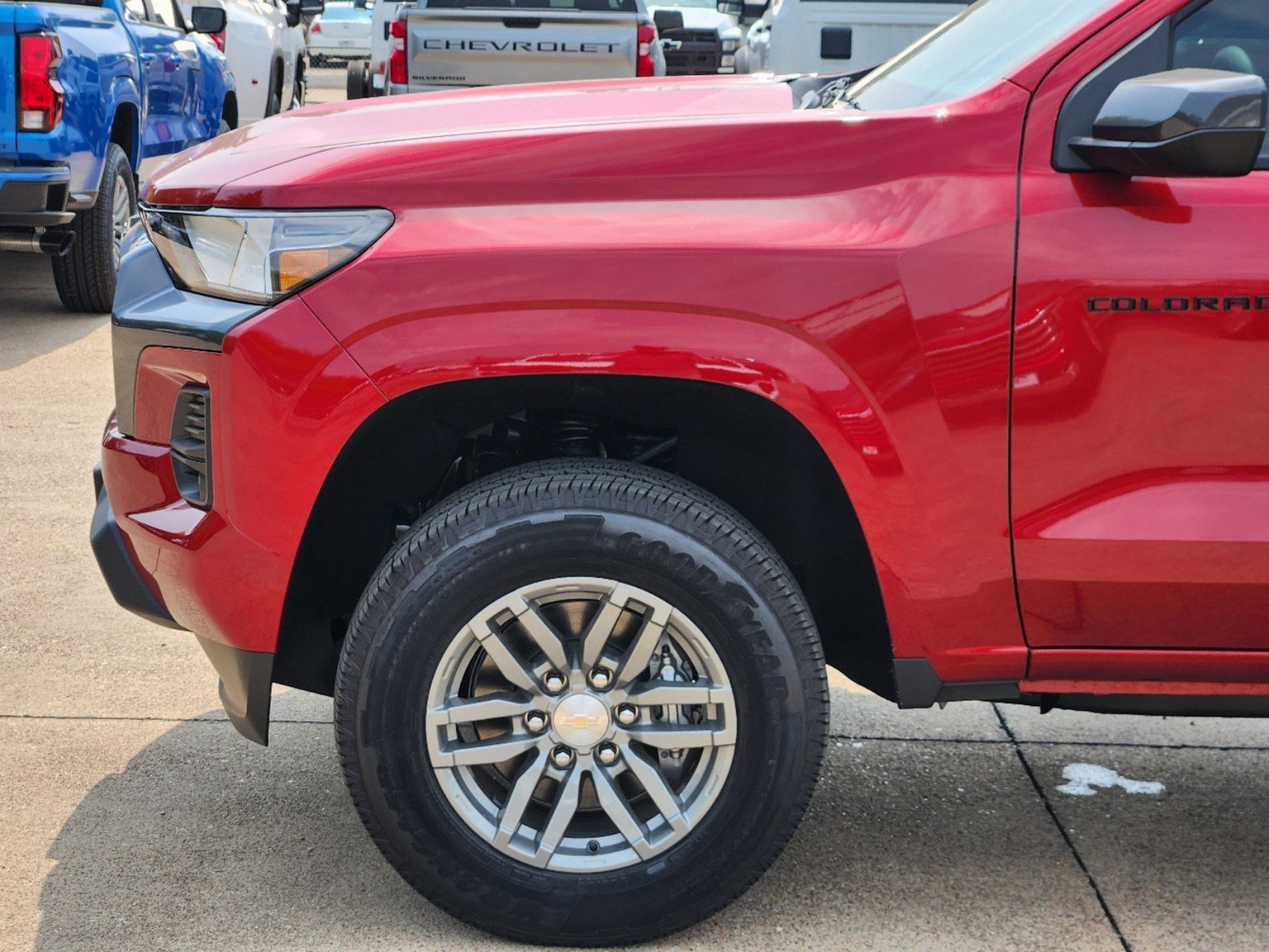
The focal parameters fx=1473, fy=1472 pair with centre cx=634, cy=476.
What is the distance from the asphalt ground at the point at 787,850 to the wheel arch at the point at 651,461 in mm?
422

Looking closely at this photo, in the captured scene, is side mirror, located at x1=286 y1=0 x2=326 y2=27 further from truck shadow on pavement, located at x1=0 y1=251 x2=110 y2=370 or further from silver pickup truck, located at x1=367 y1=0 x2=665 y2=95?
truck shadow on pavement, located at x1=0 y1=251 x2=110 y2=370

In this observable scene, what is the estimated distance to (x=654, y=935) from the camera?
103 inches

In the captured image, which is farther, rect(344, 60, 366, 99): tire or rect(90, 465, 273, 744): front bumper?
rect(344, 60, 366, 99): tire

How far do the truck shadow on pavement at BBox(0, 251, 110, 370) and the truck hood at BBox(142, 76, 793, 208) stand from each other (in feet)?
14.8

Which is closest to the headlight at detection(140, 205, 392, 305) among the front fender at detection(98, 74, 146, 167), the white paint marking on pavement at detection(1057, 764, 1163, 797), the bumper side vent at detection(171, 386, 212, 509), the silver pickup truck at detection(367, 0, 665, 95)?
the bumper side vent at detection(171, 386, 212, 509)

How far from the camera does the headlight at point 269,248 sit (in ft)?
8.08

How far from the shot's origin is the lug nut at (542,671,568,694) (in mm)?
2576

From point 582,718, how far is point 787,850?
69 cm

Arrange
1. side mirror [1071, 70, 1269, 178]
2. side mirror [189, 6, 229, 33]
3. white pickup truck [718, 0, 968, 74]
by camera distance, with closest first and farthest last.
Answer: side mirror [1071, 70, 1269, 178]
side mirror [189, 6, 229, 33]
white pickup truck [718, 0, 968, 74]

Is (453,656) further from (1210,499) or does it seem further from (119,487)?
(1210,499)

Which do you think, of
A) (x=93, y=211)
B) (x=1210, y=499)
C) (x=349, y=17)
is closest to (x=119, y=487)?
(x=1210, y=499)

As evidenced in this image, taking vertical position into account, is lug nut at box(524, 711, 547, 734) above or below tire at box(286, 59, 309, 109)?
below

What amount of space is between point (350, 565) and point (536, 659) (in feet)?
1.55

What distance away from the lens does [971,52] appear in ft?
9.10
